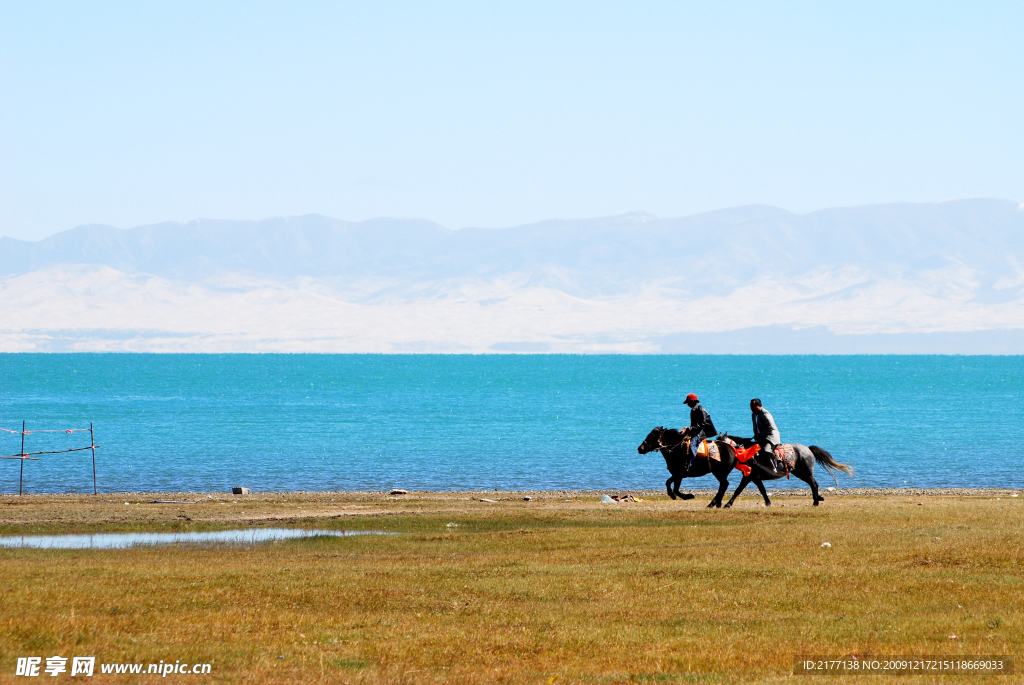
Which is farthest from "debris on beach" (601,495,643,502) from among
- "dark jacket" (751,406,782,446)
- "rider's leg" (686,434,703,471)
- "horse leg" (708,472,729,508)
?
"dark jacket" (751,406,782,446)

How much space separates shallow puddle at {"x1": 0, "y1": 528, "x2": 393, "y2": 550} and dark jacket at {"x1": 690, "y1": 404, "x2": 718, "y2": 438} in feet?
29.3

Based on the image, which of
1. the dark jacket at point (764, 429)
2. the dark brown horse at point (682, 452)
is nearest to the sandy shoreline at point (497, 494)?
the dark brown horse at point (682, 452)

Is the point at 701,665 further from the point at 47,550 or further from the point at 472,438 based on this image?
the point at 472,438

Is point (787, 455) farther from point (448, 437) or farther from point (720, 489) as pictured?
point (448, 437)

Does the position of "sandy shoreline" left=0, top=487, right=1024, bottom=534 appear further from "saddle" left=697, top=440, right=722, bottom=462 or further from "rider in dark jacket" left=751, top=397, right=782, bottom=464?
"rider in dark jacket" left=751, top=397, right=782, bottom=464

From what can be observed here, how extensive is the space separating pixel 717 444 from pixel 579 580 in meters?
11.7

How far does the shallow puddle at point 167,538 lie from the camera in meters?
28.0

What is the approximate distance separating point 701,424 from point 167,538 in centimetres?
1468

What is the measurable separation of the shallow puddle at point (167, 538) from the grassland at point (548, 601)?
1456 millimetres

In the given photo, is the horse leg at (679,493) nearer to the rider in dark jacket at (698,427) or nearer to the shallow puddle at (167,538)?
the rider in dark jacket at (698,427)

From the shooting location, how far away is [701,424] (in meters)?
29.5

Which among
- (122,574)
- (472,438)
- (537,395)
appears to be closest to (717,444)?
(122,574)

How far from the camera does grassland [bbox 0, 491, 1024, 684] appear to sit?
13.8 m

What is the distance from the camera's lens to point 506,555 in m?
23.9
